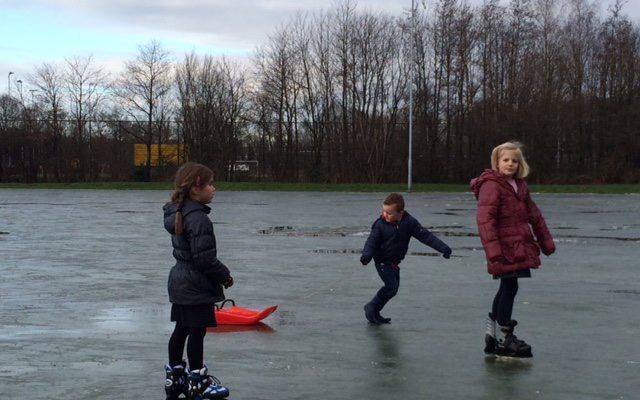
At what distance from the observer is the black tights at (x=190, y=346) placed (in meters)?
5.85

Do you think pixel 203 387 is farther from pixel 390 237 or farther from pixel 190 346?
pixel 390 237

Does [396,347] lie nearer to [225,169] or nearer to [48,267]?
[48,267]

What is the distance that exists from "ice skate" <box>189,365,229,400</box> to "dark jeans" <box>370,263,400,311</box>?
2.90 meters

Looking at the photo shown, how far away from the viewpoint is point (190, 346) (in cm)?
587

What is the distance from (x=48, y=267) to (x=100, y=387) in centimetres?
732

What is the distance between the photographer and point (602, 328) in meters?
8.25

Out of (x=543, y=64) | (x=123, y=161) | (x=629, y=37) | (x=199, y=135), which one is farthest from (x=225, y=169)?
(x=629, y=37)

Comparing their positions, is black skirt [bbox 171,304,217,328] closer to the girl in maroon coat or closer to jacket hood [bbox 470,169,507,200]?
the girl in maroon coat

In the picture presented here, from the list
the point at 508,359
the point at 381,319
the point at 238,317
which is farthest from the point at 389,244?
Answer: the point at 508,359

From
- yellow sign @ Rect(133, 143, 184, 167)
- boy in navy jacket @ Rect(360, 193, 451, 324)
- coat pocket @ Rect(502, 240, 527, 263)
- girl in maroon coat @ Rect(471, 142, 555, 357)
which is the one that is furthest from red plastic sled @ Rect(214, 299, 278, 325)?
yellow sign @ Rect(133, 143, 184, 167)

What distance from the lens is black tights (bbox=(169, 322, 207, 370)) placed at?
5.85 m

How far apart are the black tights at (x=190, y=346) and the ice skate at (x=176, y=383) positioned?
0.07 meters

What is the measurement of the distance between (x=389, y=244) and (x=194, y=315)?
123 inches

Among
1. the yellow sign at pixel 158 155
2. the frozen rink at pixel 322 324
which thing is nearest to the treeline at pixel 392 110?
the yellow sign at pixel 158 155
